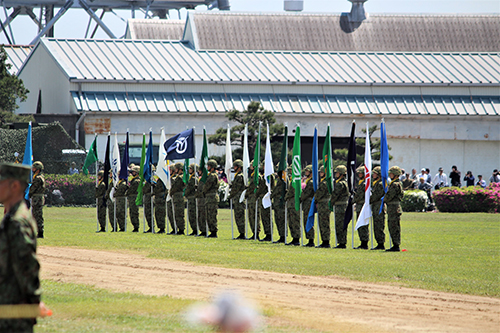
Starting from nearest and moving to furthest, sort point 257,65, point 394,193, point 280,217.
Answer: point 394,193 → point 280,217 → point 257,65

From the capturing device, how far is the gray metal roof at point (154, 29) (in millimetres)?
62875

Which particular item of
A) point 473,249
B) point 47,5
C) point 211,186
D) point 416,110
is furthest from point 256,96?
point 47,5

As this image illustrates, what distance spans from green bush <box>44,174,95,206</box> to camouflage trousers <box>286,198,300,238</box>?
52.2 ft

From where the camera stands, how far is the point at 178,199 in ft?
75.0

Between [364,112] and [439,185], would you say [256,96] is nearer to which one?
[364,112]

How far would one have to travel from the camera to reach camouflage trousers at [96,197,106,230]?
2385cm

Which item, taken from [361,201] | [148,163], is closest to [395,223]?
[361,201]

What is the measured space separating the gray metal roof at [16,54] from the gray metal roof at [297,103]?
24.9 meters

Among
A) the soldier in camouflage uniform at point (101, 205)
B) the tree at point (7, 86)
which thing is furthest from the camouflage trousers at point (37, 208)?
the tree at point (7, 86)

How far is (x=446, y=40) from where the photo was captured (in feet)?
183

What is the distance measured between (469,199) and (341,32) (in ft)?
79.7

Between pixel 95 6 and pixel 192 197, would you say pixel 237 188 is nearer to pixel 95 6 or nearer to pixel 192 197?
pixel 192 197

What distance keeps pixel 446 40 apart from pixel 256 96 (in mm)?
17183

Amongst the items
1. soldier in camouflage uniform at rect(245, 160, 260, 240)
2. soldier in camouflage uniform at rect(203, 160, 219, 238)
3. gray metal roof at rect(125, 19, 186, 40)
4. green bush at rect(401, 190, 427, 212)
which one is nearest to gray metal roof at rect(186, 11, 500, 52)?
gray metal roof at rect(125, 19, 186, 40)
